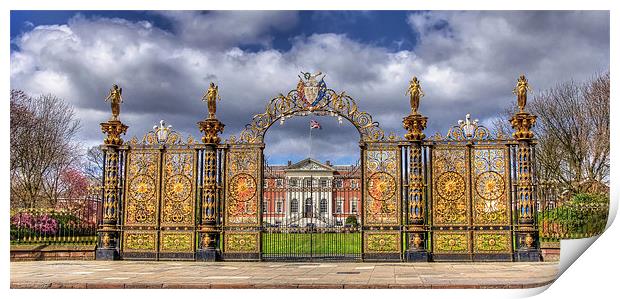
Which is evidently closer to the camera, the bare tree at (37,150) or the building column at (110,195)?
the building column at (110,195)

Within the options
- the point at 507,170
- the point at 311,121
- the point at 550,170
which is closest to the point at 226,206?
the point at 311,121

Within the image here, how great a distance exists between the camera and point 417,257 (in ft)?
55.6

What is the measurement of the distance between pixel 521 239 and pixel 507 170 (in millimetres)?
1880

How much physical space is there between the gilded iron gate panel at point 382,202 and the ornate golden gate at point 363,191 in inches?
1.1

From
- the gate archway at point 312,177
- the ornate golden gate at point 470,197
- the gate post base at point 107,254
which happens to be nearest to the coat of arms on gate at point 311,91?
the gate archway at point 312,177

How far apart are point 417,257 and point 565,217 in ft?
14.7

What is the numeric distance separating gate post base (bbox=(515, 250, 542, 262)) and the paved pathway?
502 mm

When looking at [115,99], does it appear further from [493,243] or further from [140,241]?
[493,243]

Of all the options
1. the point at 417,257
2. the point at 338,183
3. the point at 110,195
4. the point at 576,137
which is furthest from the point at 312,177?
the point at 576,137

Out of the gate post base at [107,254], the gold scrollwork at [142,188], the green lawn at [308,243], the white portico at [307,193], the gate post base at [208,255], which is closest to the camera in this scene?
the gate post base at [208,255]

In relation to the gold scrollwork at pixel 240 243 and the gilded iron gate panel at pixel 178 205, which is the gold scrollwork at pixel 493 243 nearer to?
the gold scrollwork at pixel 240 243

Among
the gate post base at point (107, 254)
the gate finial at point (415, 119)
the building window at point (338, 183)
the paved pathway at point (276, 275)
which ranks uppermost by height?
the gate finial at point (415, 119)

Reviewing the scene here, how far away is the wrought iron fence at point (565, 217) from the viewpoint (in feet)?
57.4

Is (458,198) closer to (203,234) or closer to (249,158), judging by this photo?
(249,158)
